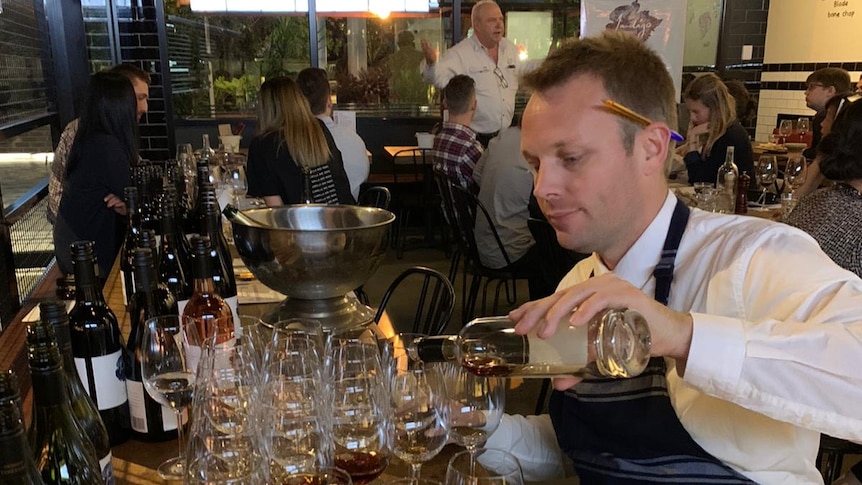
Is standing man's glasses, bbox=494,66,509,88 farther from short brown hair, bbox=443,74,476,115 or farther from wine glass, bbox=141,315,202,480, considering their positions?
wine glass, bbox=141,315,202,480

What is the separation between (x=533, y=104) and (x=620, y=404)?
22.3 inches

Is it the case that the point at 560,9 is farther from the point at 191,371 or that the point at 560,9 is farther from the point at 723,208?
the point at 191,371

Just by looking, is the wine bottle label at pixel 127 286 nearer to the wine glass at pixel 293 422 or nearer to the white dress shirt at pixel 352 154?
the wine glass at pixel 293 422

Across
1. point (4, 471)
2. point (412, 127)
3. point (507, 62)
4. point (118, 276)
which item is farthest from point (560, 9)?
point (4, 471)

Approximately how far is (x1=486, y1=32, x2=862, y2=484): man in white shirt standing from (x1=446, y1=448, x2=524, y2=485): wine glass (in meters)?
0.18

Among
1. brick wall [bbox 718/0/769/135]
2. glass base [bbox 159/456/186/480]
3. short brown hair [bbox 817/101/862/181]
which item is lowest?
glass base [bbox 159/456/186/480]

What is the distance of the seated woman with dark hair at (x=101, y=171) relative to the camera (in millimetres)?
3189

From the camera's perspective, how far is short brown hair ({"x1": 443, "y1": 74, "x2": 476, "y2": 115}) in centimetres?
446

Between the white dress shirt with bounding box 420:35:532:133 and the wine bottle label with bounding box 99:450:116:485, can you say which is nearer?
the wine bottle label with bounding box 99:450:116:485

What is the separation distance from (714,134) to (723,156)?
0.53ft

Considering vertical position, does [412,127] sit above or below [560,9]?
below

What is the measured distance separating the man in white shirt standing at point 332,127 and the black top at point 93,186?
1.28m

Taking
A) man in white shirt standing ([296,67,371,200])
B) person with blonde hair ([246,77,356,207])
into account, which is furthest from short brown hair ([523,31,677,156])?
man in white shirt standing ([296,67,371,200])

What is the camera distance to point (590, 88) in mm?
1209
